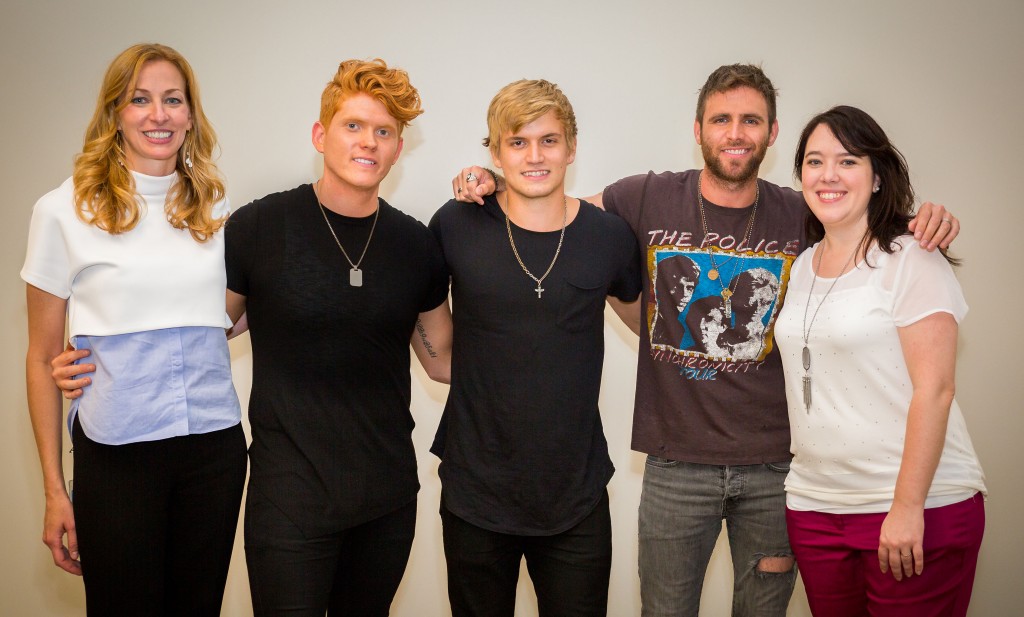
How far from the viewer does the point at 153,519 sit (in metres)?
1.72

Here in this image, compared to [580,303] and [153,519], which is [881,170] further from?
[153,519]

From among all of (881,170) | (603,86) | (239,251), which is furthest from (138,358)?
(603,86)

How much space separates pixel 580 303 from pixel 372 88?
2.47 feet

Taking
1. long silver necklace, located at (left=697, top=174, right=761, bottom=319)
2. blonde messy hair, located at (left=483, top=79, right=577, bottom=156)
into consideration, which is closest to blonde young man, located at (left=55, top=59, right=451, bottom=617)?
blonde messy hair, located at (left=483, top=79, right=577, bottom=156)

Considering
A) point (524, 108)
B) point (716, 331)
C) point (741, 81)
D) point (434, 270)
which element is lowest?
point (716, 331)

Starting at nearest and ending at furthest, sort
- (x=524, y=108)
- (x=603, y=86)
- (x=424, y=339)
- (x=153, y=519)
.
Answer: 1. (x=153, y=519)
2. (x=524, y=108)
3. (x=424, y=339)
4. (x=603, y=86)

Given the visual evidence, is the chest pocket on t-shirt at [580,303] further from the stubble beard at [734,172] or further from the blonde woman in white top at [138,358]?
the blonde woman in white top at [138,358]

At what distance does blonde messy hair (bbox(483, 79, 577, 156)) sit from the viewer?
1.93 metres

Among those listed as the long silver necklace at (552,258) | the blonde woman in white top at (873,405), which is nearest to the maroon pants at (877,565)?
the blonde woman in white top at (873,405)

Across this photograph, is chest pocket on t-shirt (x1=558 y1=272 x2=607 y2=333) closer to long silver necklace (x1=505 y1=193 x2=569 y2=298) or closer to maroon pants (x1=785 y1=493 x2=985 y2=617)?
long silver necklace (x1=505 y1=193 x2=569 y2=298)

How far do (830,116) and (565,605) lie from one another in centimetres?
140

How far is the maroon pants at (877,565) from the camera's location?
1.70 m

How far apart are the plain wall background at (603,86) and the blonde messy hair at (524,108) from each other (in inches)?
38.4

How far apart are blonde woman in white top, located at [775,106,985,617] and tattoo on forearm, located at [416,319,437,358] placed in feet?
3.13
